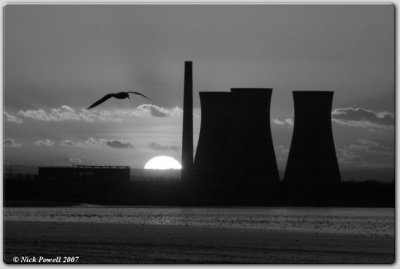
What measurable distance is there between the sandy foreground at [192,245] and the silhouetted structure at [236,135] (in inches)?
797

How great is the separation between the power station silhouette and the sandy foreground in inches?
700

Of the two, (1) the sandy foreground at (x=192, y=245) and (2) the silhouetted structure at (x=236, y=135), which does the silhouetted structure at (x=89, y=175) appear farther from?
(1) the sandy foreground at (x=192, y=245)

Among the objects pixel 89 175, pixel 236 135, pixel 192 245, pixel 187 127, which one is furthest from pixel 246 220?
pixel 89 175

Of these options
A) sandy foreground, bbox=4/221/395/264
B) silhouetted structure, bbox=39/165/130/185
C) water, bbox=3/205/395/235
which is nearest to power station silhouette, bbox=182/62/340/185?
silhouetted structure, bbox=39/165/130/185

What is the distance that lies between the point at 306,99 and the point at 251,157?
6.84m

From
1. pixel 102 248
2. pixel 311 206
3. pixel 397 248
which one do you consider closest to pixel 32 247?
pixel 102 248

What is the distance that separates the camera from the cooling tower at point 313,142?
37.0 m

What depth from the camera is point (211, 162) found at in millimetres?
43438

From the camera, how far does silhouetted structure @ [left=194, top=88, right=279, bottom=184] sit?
133ft

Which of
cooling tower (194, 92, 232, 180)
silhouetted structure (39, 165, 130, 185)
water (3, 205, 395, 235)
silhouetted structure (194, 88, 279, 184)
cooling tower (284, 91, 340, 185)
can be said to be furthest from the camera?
silhouetted structure (39, 165, 130, 185)

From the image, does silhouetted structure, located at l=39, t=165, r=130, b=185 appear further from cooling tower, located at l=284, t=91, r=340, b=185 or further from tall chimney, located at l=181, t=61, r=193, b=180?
cooling tower, located at l=284, t=91, r=340, b=185

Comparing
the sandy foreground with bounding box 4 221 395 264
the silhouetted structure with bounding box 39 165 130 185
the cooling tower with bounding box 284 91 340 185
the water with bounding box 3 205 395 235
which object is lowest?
the sandy foreground with bounding box 4 221 395 264

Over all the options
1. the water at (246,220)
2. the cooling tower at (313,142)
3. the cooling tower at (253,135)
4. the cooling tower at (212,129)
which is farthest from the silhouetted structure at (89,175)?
the water at (246,220)

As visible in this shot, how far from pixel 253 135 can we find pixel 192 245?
1007 inches
